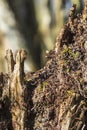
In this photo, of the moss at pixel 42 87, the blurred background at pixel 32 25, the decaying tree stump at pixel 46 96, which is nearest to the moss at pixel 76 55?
the decaying tree stump at pixel 46 96

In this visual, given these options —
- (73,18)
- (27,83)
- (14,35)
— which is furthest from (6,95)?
(14,35)

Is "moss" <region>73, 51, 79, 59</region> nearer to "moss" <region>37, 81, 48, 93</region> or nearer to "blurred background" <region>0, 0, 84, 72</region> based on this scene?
"moss" <region>37, 81, 48, 93</region>

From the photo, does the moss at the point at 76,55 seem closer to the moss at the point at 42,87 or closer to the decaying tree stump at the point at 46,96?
the decaying tree stump at the point at 46,96

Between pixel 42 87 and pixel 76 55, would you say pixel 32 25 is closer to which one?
pixel 76 55

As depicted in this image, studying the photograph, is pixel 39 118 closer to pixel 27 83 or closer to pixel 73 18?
pixel 27 83

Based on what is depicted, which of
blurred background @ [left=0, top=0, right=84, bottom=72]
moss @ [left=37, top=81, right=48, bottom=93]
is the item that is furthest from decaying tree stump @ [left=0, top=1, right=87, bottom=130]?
blurred background @ [left=0, top=0, right=84, bottom=72]
